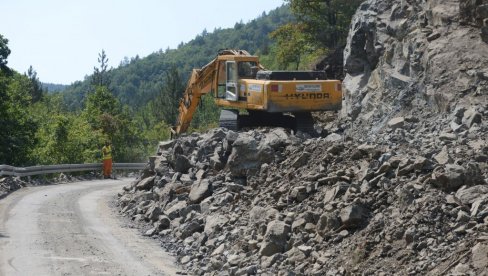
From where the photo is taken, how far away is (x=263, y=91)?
22.2 m

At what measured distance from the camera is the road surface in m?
13.7

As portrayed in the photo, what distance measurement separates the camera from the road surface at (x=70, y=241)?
44.9 ft

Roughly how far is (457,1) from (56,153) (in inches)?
1205

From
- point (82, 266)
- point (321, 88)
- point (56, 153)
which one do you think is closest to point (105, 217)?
point (82, 266)

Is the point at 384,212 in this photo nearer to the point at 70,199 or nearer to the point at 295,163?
the point at 295,163

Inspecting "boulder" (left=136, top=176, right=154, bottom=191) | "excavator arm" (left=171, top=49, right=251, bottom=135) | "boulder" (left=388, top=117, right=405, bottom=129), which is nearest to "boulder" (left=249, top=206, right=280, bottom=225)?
"boulder" (left=388, top=117, right=405, bottom=129)

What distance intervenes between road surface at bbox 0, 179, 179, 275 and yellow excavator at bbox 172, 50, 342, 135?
207 inches

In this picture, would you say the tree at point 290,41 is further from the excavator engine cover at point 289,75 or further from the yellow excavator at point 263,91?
the excavator engine cover at point 289,75

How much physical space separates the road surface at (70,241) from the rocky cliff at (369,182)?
727mm

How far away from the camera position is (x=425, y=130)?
1691cm

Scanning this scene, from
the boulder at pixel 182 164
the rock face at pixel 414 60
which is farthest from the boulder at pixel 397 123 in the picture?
the boulder at pixel 182 164

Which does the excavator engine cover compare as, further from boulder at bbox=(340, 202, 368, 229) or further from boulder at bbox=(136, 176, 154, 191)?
boulder at bbox=(340, 202, 368, 229)

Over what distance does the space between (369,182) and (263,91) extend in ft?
32.1

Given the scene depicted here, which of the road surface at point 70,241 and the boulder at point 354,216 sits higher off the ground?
the boulder at point 354,216
